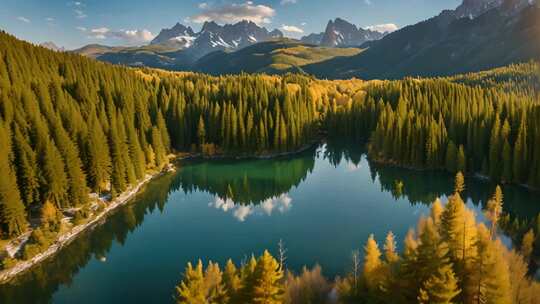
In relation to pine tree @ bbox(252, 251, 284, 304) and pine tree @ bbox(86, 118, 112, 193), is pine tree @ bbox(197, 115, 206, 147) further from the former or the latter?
pine tree @ bbox(252, 251, 284, 304)

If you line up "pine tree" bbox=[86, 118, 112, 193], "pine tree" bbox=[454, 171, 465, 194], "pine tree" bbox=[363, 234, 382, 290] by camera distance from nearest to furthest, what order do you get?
"pine tree" bbox=[363, 234, 382, 290] → "pine tree" bbox=[454, 171, 465, 194] → "pine tree" bbox=[86, 118, 112, 193]

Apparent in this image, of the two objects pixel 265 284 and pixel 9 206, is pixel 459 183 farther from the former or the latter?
pixel 9 206

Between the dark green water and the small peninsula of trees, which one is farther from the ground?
the small peninsula of trees

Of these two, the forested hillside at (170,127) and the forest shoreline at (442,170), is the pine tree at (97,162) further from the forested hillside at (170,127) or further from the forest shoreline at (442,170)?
the forest shoreline at (442,170)

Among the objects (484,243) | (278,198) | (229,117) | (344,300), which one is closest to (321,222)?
(278,198)

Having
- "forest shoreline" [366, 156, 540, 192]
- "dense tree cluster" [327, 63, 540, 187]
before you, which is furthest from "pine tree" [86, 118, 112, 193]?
"dense tree cluster" [327, 63, 540, 187]

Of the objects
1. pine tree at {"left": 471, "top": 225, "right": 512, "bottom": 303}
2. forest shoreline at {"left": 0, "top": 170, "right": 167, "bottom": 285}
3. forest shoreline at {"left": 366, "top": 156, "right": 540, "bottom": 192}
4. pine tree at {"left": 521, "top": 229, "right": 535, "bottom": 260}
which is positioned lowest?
forest shoreline at {"left": 0, "top": 170, "right": 167, "bottom": 285}

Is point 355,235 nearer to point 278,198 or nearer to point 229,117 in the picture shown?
point 278,198

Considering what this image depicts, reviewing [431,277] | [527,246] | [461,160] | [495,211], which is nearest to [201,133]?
[461,160]
